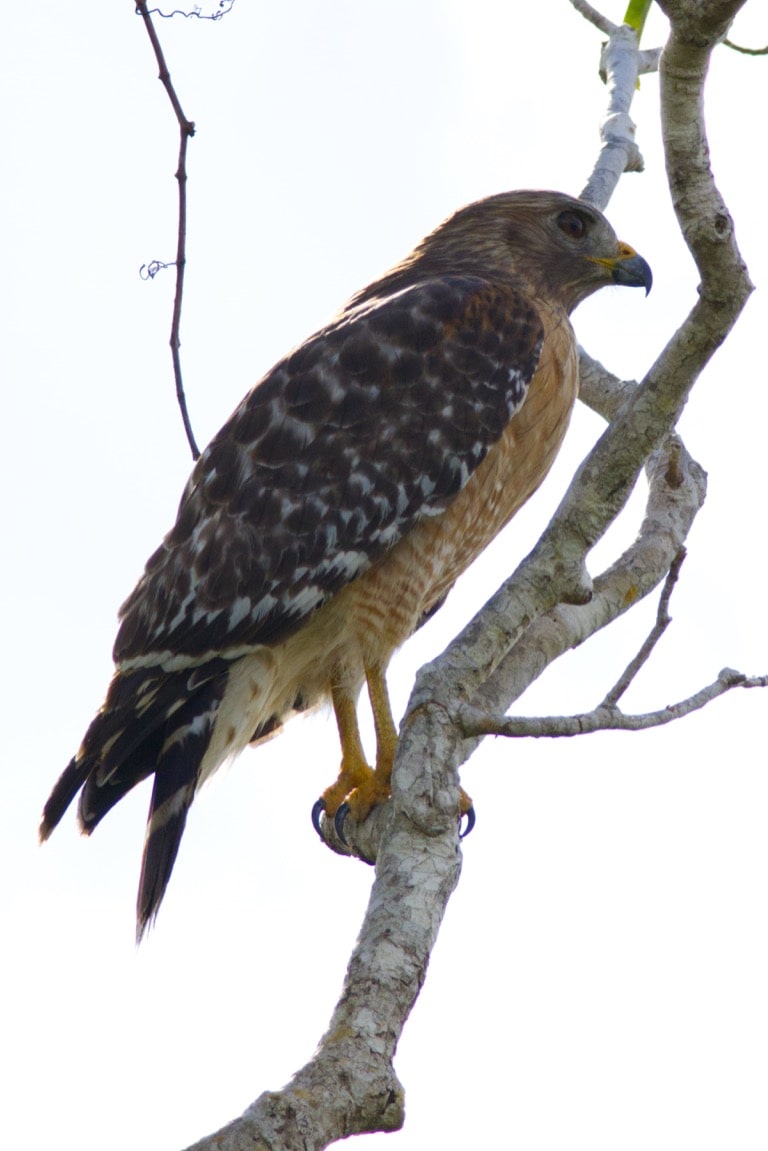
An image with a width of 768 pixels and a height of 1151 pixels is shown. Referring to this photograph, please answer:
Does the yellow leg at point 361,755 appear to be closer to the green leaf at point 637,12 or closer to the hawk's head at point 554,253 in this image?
the hawk's head at point 554,253

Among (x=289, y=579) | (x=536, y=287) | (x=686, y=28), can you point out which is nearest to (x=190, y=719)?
(x=289, y=579)

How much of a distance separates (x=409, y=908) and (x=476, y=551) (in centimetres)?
238

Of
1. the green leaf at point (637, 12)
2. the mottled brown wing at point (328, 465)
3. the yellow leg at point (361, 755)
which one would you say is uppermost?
the green leaf at point (637, 12)

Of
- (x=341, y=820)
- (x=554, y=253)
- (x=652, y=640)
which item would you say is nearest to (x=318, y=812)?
(x=341, y=820)

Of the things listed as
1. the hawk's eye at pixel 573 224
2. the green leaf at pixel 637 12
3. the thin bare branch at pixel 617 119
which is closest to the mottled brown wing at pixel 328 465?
the hawk's eye at pixel 573 224

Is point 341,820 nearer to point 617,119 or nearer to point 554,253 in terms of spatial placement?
point 554,253

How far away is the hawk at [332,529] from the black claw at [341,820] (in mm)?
48

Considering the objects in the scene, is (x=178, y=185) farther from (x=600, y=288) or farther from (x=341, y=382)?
(x=600, y=288)

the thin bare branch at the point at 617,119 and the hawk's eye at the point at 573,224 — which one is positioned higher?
the thin bare branch at the point at 617,119

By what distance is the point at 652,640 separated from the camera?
13.1ft

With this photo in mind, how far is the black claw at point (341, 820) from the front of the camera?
513 centimetres

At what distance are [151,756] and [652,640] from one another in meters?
1.88

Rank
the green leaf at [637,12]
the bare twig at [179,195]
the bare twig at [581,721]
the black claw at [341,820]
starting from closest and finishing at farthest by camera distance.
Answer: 1. the bare twig at [581,721]
2. the bare twig at [179,195]
3. the black claw at [341,820]
4. the green leaf at [637,12]

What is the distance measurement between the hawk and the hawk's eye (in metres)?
0.51
